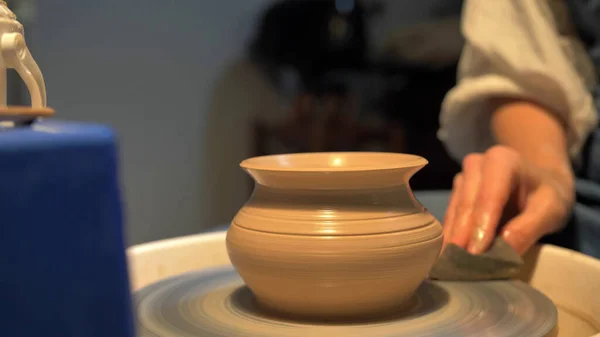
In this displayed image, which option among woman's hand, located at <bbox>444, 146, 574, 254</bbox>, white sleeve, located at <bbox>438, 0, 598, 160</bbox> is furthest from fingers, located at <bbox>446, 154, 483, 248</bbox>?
white sleeve, located at <bbox>438, 0, 598, 160</bbox>

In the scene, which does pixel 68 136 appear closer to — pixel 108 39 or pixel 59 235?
pixel 59 235

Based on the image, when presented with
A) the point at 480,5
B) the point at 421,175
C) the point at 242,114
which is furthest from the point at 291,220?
the point at 242,114

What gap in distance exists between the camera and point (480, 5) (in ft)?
3.02

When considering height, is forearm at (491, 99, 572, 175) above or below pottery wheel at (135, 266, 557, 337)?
above

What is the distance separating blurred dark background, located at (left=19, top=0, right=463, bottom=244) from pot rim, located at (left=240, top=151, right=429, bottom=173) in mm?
1357

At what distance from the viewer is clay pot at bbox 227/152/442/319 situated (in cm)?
41

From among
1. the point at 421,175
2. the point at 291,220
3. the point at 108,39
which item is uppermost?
the point at 108,39

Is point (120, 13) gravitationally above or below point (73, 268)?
above

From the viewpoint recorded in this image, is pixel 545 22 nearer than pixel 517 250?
No

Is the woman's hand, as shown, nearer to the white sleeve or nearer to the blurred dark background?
the white sleeve

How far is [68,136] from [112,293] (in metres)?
0.07

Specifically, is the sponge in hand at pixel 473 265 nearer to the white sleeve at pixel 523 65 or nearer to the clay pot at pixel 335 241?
the clay pot at pixel 335 241

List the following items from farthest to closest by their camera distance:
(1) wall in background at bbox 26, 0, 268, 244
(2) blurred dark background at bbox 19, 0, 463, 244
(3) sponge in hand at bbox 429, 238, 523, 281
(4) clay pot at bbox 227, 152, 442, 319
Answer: (2) blurred dark background at bbox 19, 0, 463, 244
(1) wall in background at bbox 26, 0, 268, 244
(3) sponge in hand at bbox 429, 238, 523, 281
(4) clay pot at bbox 227, 152, 442, 319

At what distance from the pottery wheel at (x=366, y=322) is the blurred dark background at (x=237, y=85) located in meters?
1.35
